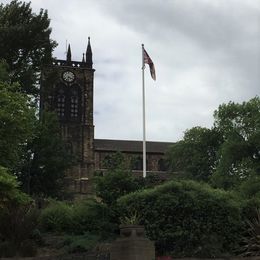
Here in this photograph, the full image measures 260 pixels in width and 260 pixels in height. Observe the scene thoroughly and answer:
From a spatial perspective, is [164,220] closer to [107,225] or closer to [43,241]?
[107,225]

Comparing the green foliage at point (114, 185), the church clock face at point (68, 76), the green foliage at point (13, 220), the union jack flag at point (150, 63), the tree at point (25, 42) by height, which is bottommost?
the green foliage at point (13, 220)

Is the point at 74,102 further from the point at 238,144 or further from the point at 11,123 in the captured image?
the point at 11,123

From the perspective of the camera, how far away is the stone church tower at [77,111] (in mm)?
86062

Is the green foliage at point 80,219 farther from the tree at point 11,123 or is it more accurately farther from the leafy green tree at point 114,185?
the tree at point 11,123

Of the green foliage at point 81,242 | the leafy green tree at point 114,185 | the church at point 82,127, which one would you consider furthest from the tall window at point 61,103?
the green foliage at point 81,242

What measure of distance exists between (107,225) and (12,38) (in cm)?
2590

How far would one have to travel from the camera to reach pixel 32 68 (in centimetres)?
4759

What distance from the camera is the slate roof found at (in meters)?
90.9

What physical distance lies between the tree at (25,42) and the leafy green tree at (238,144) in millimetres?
19244

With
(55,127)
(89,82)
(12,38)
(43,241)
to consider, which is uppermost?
(89,82)

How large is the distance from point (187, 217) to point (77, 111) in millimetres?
68504

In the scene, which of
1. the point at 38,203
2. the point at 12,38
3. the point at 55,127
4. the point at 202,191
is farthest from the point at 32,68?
the point at 202,191

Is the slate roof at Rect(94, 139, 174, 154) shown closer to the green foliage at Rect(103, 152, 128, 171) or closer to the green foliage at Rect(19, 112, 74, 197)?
the green foliage at Rect(19, 112, 74, 197)

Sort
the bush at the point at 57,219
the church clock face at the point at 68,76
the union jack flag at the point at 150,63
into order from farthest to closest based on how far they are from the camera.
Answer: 1. the church clock face at the point at 68,76
2. the union jack flag at the point at 150,63
3. the bush at the point at 57,219
